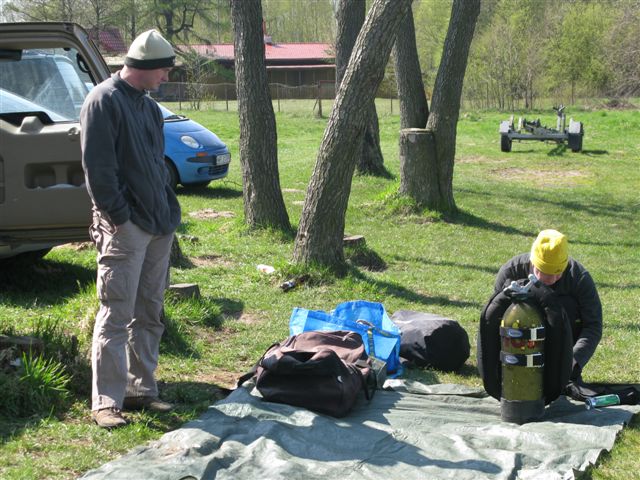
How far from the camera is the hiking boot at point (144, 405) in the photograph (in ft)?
16.7

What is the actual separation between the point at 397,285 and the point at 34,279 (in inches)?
139

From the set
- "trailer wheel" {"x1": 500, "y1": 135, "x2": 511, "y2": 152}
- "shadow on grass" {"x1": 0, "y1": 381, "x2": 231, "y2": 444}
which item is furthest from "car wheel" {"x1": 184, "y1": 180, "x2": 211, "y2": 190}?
"shadow on grass" {"x1": 0, "y1": 381, "x2": 231, "y2": 444}

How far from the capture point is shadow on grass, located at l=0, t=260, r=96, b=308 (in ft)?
24.2

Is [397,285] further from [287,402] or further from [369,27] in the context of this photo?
[287,402]

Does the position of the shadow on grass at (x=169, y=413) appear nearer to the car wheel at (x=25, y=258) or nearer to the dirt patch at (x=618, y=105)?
the car wheel at (x=25, y=258)

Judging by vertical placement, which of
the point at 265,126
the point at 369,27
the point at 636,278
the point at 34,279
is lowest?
the point at 636,278

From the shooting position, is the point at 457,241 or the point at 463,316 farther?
the point at 457,241

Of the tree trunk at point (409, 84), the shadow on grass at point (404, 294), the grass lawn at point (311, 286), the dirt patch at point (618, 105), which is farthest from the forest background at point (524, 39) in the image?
the shadow on grass at point (404, 294)

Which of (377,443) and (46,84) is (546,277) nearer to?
(377,443)

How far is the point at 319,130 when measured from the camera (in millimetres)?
28328

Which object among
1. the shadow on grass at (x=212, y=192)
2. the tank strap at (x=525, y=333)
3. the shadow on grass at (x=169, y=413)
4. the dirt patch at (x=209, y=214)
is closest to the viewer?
the shadow on grass at (x=169, y=413)

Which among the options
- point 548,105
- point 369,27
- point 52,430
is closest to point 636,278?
point 369,27

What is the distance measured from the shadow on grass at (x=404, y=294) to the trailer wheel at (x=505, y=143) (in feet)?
44.2

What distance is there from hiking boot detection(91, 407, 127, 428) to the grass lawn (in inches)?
2.3
